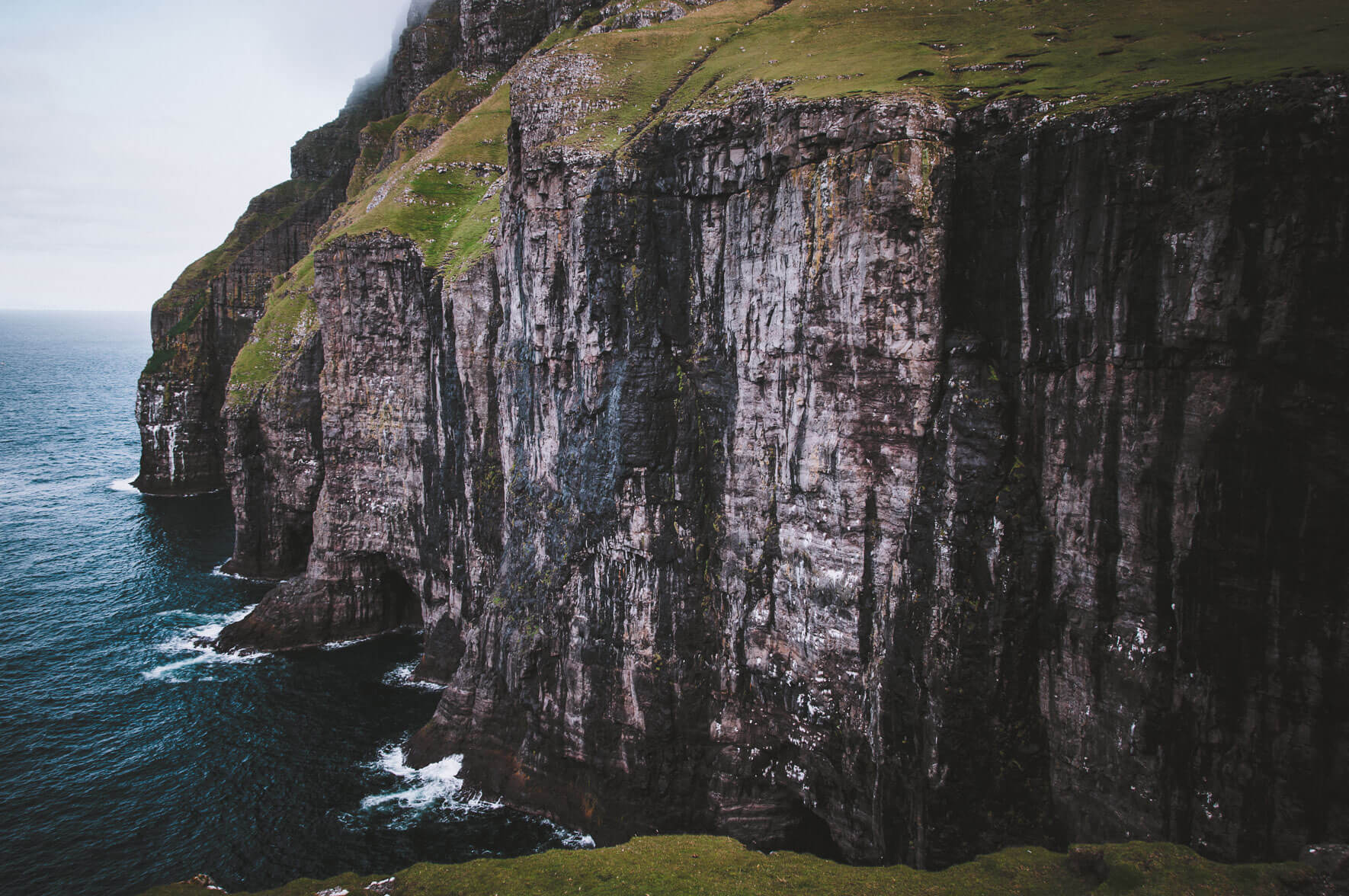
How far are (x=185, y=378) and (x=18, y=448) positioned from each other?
33.4m

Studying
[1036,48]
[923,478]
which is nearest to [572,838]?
[923,478]

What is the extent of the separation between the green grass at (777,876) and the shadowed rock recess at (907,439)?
4079 millimetres

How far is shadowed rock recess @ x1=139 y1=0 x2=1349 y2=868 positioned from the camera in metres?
17.9

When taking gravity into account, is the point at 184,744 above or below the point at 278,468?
below

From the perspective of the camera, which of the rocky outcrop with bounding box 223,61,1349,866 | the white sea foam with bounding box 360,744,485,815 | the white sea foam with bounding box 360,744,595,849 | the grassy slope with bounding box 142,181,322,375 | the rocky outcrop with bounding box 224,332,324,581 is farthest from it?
the grassy slope with bounding box 142,181,322,375

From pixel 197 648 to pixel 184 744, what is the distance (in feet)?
41.5

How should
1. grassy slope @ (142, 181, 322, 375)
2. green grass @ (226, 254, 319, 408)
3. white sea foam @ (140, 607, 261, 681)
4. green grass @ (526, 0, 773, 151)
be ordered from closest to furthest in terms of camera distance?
green grass @ (526, 0, 773, 151) → white sea foam @ (140, 607, 261, 681) → green grass @ (226, 254, 319, 408) → grassy slope @ (142, 181, 322, 375)

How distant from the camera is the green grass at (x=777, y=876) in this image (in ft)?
50.9

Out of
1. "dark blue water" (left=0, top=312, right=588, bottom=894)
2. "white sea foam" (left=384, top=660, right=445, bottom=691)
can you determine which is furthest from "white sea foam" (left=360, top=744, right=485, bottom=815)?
"white sea foam" (left=384, top=660, right=445, bottom=691)

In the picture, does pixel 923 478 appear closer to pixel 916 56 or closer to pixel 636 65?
pixel 916 56

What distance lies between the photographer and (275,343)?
6156 centimetres

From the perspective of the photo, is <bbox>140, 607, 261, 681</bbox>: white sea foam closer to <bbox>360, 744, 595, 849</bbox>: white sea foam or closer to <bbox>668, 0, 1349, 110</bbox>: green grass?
<bbox>360, 744, 595, 849</bbox>: white sea foam

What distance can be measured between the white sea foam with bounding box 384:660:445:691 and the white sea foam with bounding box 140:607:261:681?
9417 mm

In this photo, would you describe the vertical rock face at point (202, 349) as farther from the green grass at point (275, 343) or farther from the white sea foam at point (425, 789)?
the white sea foam at point (425, 789)
